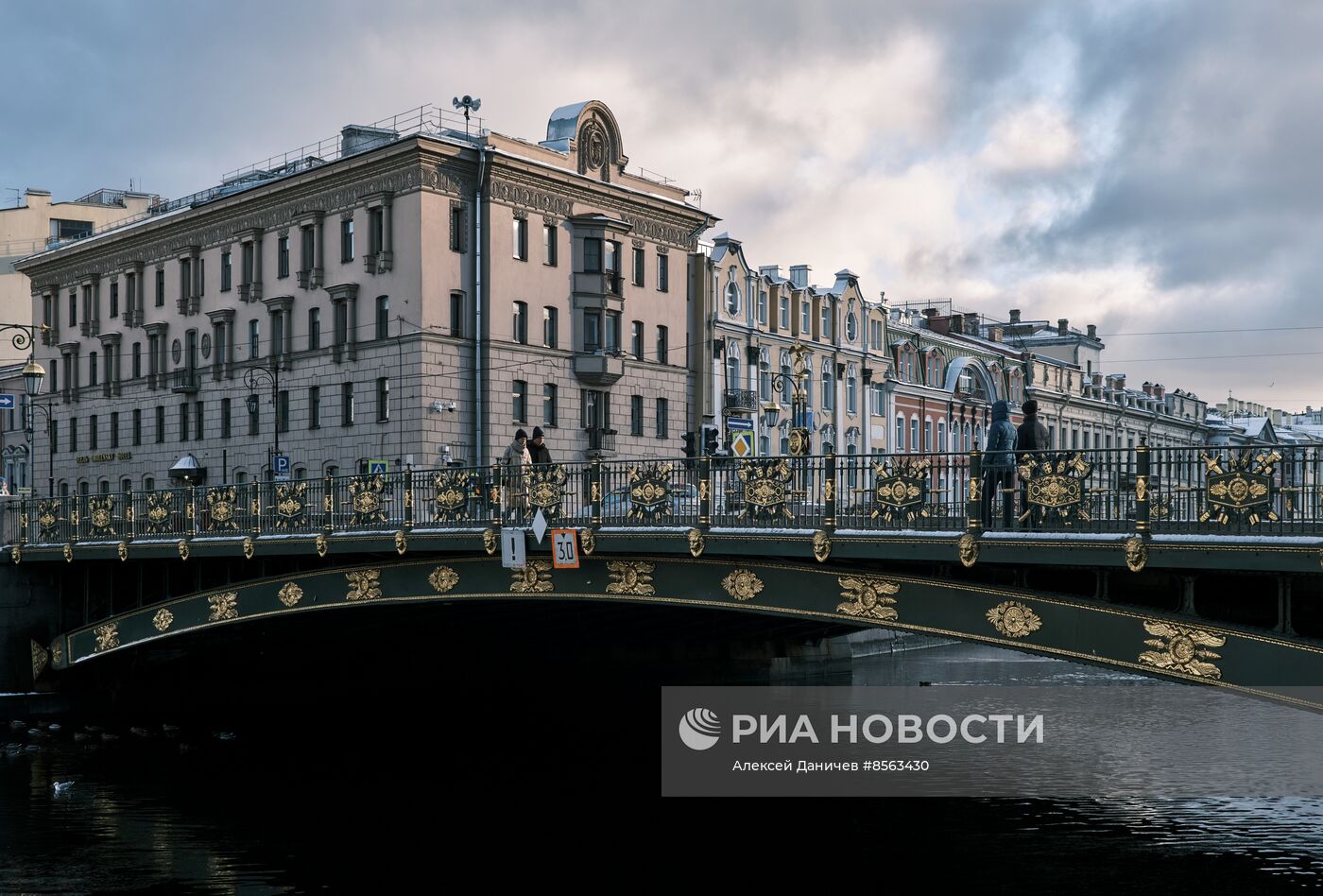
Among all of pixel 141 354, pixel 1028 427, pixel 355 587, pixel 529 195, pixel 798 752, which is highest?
pixel 529 195

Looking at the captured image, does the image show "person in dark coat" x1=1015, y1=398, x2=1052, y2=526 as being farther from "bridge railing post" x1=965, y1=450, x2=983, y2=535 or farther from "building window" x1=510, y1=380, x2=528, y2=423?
"building window" x1=510, y1=380, x2=528, y2=423

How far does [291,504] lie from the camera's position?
26.3 meters

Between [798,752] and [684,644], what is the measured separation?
29.4 ft

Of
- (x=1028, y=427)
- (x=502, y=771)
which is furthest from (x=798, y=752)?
(x=1028, y=427)

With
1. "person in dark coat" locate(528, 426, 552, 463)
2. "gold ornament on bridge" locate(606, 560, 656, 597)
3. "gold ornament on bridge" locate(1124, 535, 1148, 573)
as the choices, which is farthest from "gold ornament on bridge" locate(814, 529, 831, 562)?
"person in dark coat" locate(528, 426, 552, 463)

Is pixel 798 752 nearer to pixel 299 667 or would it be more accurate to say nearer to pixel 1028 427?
pixel 299 667

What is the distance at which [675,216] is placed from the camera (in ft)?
192

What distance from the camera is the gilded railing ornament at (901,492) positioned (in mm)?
17641

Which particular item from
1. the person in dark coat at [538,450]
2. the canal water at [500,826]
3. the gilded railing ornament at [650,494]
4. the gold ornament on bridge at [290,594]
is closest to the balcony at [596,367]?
the canal water at [500,826]

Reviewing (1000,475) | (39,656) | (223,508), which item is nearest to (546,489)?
(1000,475)

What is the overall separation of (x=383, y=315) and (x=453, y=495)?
28591mm

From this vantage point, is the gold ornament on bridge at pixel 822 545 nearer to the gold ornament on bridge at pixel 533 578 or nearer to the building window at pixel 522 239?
the gold ornament on bridge at pixel 533 578

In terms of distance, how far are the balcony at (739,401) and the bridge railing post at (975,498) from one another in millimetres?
43975

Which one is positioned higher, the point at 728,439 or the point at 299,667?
the point at 728,439
